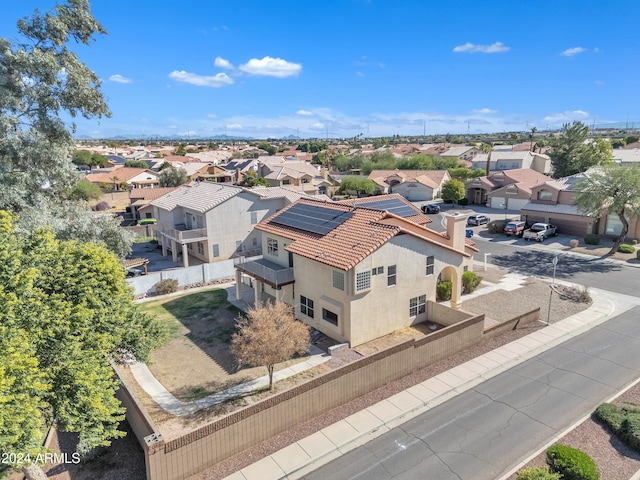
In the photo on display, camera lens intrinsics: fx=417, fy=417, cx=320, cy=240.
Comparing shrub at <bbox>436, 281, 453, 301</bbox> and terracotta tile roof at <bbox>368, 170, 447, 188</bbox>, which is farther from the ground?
terracotta tile roof at <bbox>368, 170, 447, 188</bbox>

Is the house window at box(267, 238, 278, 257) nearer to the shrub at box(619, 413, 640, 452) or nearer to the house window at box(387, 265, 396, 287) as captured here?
the house window at box(387, 265, 396, 287)

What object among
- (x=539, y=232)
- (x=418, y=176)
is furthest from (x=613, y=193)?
(x=418, y=176)

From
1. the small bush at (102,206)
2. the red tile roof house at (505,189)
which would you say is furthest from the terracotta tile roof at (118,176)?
the red tile roof house at (505,189)

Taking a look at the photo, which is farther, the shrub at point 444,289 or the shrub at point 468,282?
the shrub at point 468,282

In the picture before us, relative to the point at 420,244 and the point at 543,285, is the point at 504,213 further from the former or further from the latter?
the point at 420,244

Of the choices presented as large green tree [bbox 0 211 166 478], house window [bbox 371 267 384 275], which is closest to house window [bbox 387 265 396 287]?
house window [bbox 371 267 384 275]

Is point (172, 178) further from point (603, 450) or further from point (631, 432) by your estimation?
point (631, 432)

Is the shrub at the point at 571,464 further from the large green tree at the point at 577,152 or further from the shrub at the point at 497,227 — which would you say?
the large green tree at the point at 577,152

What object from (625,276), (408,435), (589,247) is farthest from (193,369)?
(589,247)
